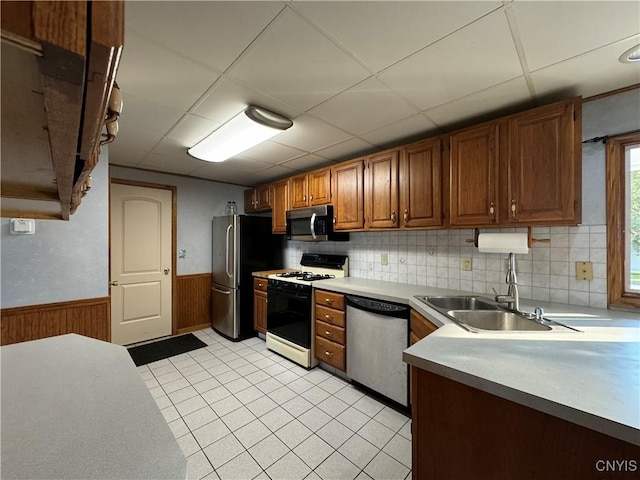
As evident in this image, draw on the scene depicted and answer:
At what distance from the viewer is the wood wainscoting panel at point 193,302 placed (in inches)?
152

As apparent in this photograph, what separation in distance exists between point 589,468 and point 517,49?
1.69 metres

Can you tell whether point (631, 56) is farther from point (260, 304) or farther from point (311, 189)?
point (260, 304)

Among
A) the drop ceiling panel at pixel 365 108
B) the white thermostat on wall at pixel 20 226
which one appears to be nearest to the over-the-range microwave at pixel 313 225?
the drop ceiling panel at pixel 365 108

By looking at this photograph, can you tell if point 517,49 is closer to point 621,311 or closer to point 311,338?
point 621,311

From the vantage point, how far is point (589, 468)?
811 millimetres

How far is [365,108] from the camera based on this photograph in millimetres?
1904

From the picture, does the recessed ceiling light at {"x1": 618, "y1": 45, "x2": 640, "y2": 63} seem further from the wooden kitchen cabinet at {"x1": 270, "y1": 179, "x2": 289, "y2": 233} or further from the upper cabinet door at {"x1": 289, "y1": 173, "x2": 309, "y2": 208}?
the wooden kitchen cabinet at {"x1": 270, "y1": 179, "x2": 289, "y2": 233}

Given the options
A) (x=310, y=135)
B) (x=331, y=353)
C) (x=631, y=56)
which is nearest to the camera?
(x=631, y=56)

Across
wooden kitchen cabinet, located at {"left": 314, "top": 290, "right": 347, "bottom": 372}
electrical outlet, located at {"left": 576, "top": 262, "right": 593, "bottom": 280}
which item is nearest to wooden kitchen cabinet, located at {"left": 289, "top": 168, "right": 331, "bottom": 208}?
wooden kitchen cabinet, located at {"left": 314, "top": 290, "right": 347, "bottom": 372}

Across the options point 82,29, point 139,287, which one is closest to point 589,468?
point 82,29

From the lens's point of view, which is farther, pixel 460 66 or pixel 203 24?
pixel 460 66

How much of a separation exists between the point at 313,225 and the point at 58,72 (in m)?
2.83

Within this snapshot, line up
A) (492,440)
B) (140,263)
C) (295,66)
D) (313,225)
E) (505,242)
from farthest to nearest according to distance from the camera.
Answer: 1. (140,263)
2. (313,225)
3. (505,242)
4. (295,66)
5. (492,440)

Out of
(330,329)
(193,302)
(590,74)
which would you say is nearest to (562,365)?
(590,74)
